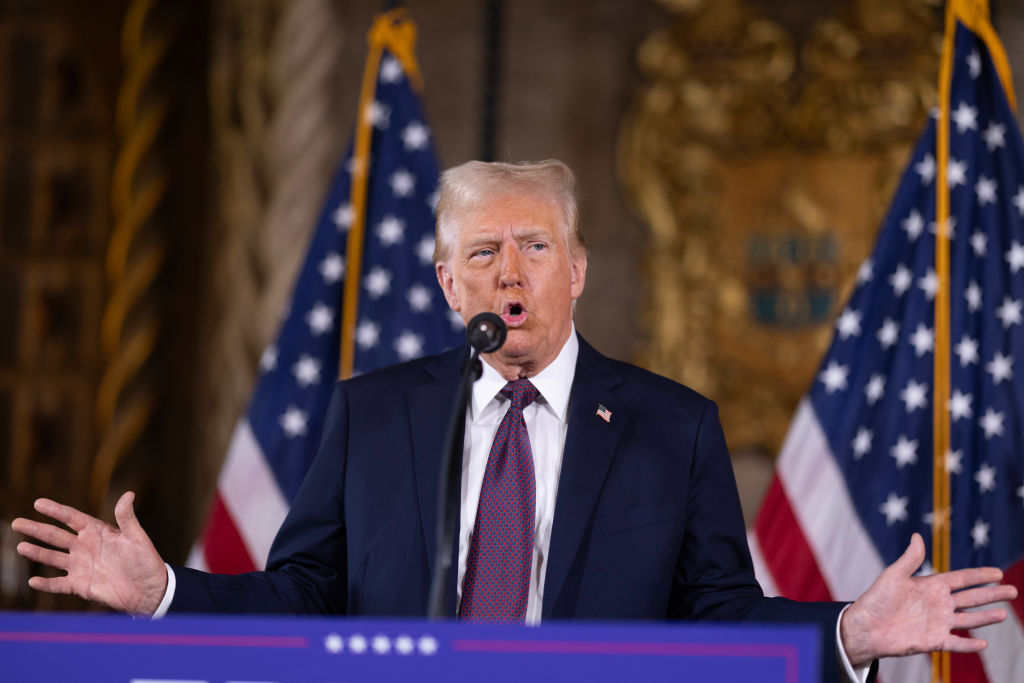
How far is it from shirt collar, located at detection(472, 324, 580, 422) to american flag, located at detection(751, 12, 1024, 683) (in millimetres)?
1152

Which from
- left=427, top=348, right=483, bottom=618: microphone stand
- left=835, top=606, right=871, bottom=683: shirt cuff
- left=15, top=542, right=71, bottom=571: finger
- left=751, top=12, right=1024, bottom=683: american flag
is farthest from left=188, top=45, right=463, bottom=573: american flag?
left=835, top=606, right=871, bottom=683: shirt cuff

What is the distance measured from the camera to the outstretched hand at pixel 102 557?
1880mm

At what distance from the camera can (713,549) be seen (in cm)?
219

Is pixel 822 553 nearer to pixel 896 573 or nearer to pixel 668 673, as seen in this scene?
pixel 896 573

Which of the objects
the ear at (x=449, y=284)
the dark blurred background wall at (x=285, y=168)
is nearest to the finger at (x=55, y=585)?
the ear at (x=449, y=284)

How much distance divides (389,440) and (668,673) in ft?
3.40

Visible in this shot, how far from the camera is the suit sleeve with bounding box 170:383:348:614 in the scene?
7.11ft

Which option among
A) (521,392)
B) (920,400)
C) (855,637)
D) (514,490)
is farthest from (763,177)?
(855,637)

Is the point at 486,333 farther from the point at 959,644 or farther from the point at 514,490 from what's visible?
the point at 959,644

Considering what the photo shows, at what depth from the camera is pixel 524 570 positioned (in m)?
2.07

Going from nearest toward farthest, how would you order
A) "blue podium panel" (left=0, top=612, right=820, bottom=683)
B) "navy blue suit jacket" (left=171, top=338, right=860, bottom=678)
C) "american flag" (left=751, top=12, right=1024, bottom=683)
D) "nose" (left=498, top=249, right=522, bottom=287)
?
1. "blue podium panel" (left=0, top=612, right=820, bottom=683)
2. "navy blue suit jacket" (left=171, top=338, right=860, bottom=678)
3. "nose" (left=498, top=249, right=522, bottom=287)
4. "american flag" (left=751, top=12, right=1024, bottom=683)

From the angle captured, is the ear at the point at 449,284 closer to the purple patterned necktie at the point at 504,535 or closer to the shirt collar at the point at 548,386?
the shirt collar at the point at 548,386

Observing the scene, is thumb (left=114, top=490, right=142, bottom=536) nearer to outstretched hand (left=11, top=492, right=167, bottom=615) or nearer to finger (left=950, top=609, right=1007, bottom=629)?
outstretched hand (left=11, top=492, right=167, bottom=615)

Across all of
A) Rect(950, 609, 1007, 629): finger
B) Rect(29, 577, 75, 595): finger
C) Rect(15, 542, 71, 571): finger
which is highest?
Rect(15, 542, 71, 571): finger
